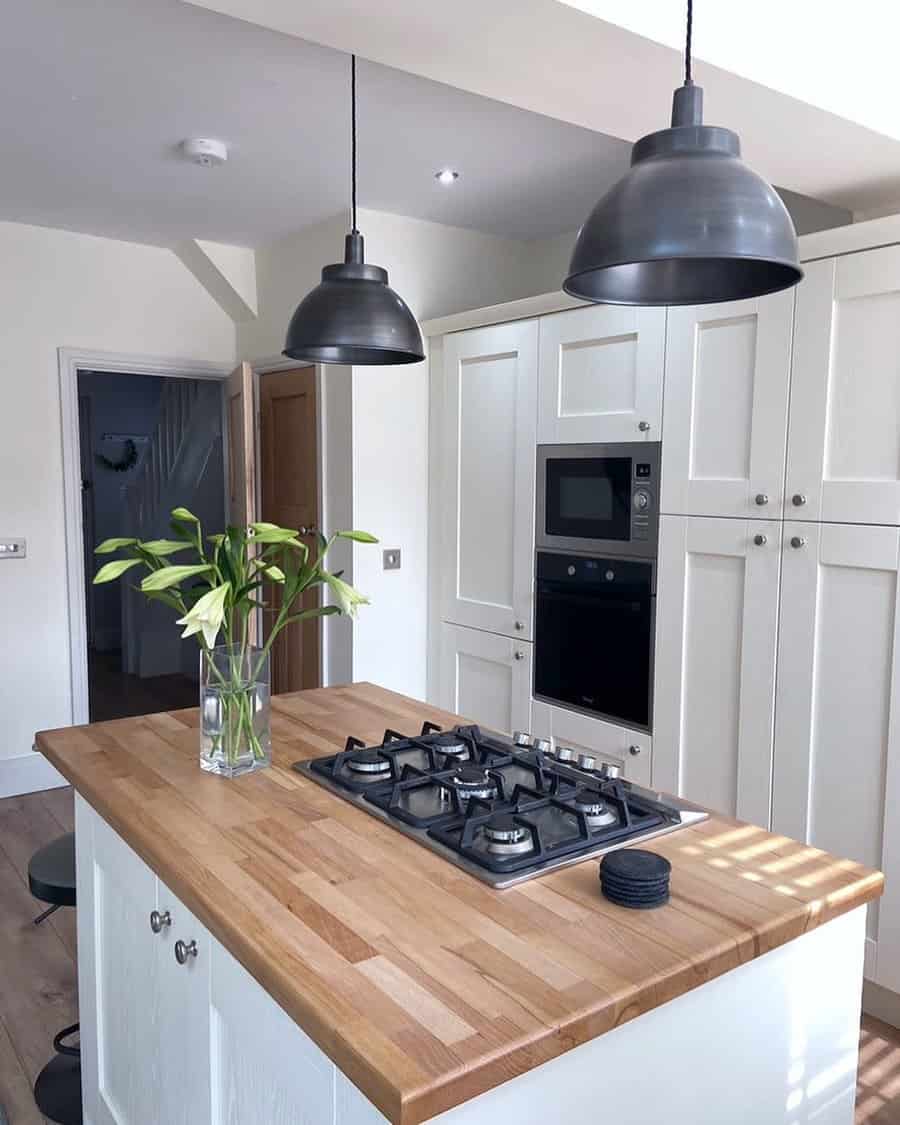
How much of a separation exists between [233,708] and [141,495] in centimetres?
539

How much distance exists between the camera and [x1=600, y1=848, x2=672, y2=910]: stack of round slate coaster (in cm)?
115

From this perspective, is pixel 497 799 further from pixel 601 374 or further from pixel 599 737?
pixel 601 374

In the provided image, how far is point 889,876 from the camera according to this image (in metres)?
2.27

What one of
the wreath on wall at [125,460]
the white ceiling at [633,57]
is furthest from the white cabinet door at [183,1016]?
the wreath on wall at [125,460]

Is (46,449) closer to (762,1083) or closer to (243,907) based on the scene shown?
(243,907)

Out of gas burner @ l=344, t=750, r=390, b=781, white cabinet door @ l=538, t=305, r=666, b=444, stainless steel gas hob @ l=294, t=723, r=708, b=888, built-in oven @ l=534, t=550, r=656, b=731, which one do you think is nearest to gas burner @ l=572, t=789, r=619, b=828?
stainless steel gas hob @ l=294, t=723, r=708, b=888

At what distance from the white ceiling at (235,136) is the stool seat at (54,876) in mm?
1962

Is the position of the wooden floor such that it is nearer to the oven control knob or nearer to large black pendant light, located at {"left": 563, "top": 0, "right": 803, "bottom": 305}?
the oven control knob

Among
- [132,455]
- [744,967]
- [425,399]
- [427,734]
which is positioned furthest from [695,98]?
[132,455]

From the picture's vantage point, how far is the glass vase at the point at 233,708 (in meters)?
1.66

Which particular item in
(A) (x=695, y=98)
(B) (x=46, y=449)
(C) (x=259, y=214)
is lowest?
(B) (x=46, y=449)

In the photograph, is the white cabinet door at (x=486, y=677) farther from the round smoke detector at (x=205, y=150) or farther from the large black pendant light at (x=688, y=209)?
the large black pendant light at (x=688, y=209)

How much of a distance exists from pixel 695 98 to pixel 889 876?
200cm

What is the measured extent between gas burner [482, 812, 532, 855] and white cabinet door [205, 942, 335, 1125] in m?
0.38
